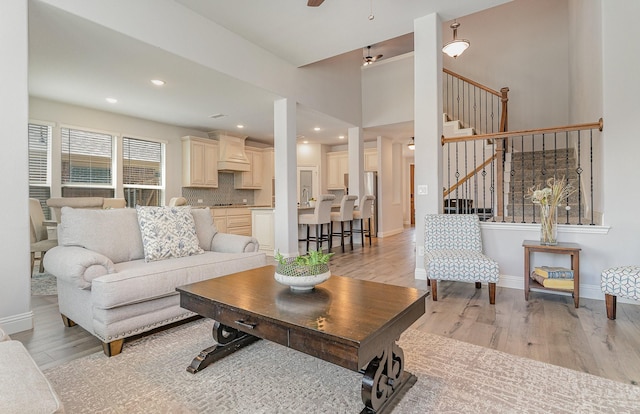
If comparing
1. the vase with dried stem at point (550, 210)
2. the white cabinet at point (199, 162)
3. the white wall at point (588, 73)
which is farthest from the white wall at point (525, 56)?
the white cabinet at point (199, 162)

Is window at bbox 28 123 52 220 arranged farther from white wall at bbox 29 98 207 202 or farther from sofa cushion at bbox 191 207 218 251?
sofa cushion at bbox 191 207 218 251

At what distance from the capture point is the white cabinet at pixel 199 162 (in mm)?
6898

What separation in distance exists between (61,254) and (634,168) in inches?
191

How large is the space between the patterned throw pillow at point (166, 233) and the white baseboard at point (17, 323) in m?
0.94

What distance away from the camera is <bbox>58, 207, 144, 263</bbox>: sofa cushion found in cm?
252

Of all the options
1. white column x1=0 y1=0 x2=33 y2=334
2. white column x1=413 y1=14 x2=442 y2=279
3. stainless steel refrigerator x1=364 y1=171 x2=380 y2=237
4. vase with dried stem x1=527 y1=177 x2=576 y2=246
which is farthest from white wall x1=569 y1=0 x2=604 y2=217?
white column x1=0 y1=0 x2=33 y2=334

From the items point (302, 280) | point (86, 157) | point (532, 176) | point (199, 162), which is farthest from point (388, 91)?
point (302, 280)

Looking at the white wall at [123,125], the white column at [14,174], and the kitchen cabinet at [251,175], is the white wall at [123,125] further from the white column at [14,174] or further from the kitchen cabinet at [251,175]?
the white column at [14,174]

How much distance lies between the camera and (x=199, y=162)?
704 centimetres

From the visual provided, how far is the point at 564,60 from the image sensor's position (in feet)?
20.8

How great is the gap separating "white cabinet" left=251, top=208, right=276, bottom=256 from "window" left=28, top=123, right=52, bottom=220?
130 inches

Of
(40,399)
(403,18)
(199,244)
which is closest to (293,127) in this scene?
(403,18)

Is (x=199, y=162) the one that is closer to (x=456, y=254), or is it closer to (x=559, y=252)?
(x=456, y=254)

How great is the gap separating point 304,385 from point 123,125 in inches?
243
